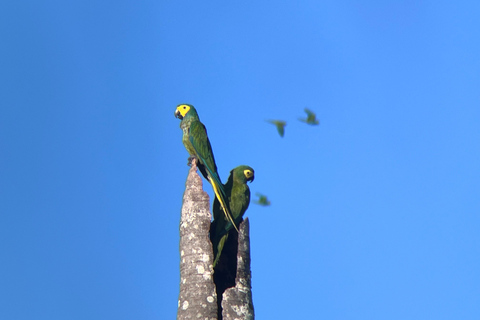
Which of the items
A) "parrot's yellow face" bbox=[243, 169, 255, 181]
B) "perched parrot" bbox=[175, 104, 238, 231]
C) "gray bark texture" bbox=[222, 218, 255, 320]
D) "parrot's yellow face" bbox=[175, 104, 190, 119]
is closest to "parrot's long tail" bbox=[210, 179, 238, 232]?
"perched parrot" bbox=[175, 104, 238, 231]

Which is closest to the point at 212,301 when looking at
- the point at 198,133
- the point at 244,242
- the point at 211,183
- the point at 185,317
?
the point at 185,317

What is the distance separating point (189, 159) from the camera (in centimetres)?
1130

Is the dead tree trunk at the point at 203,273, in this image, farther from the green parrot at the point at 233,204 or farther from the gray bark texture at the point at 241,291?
the green parrot at the point at 233,204

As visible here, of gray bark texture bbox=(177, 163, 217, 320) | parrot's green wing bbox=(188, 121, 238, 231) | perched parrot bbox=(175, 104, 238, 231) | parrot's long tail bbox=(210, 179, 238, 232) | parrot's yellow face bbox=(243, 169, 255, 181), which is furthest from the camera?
parrot's yellow face bbox=(243, 169, 255, 181)

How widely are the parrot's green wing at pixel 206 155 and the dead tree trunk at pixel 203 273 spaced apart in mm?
726

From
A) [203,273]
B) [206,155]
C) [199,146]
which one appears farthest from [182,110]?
[203,273]

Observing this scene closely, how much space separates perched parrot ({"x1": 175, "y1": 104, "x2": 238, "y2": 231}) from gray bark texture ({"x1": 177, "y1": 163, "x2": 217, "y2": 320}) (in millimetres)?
787

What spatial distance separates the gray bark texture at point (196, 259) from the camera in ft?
29.0

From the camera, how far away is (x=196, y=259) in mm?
9156

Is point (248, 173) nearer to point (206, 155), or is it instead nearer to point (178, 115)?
point (206, 155)

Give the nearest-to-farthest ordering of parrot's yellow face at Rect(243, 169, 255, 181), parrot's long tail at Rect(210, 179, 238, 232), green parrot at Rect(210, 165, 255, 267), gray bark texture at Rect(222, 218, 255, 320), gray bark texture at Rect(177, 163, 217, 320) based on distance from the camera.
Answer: gray bark texture at Rect(177, 163, 217, 320) < gray bark texture at Rect(222, 218, 255, 320) < green parrot at Rect(210, 165, 255, 267) < parrot's long tail at Rect(210, 179, 238, 232) < parrot's yellow face at Rect(243, 169, 255, 181)

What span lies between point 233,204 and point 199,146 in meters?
1.27

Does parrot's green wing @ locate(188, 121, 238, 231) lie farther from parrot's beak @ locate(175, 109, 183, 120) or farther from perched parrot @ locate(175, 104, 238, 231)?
parrot's beak @ locate(175, 109, 183, 120)

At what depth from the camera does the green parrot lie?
10133mm
